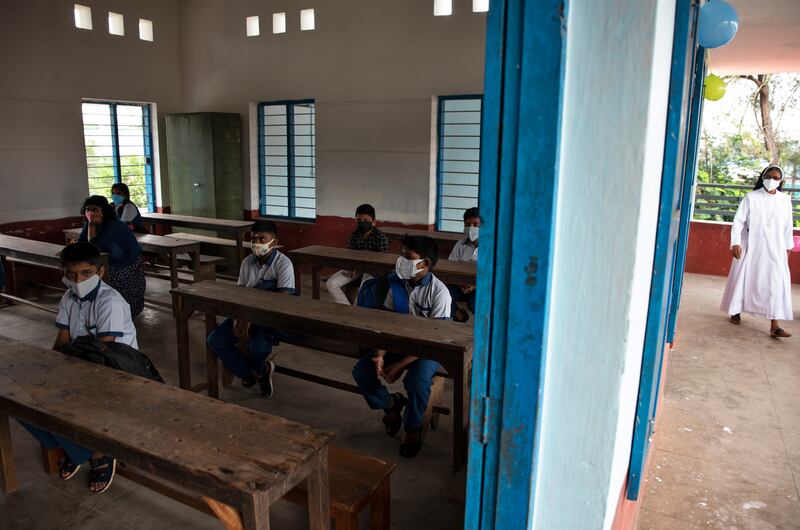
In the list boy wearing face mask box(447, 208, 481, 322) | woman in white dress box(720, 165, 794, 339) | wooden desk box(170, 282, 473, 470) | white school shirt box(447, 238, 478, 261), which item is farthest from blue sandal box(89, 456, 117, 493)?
woman in white dress box(720, 165, 794, 339)

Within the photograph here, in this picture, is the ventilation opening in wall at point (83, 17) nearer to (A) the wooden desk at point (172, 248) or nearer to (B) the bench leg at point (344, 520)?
(A) the wooden desk at point (172, 248)

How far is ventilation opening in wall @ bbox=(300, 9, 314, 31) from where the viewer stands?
23.4 ft

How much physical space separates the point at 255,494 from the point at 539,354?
941 mm

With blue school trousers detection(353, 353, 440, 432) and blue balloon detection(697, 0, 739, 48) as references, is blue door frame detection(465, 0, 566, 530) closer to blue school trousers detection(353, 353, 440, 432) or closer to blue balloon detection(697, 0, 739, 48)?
blue school trousers detection(353, 353, 440, 432)

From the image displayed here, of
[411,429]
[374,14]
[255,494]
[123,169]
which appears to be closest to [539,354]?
[255,494]

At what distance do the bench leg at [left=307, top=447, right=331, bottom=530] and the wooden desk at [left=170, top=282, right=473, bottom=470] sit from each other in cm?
95

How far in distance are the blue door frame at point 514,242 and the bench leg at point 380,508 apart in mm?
1158

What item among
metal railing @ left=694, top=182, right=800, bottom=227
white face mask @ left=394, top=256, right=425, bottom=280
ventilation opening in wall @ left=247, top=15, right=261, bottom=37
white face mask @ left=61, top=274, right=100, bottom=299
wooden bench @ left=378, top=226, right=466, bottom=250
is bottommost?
wooden bench @ left=378, top=226, right=466, bottom=250

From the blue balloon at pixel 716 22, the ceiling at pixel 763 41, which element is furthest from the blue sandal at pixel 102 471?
the ceiling at pixel 763 41

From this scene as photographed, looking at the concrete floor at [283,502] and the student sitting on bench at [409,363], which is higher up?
the student sitting on bench at [409,363]

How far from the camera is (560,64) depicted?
1.02m

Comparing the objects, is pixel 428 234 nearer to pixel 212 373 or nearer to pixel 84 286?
pixel 212 373

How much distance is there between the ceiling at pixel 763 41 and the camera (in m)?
4.22

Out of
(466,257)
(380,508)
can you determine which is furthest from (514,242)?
(466,257)
